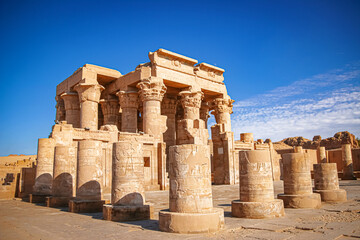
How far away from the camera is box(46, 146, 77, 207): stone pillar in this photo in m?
10.9

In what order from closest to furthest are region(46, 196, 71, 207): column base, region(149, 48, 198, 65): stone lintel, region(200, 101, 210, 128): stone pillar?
region(46, 196, 71, 207): column base, region(149, 48, 198, 65): stone lintel, region(200, 101, 210, 128): stone pillar

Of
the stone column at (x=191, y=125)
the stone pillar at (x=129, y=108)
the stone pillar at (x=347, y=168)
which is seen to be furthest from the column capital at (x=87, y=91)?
the stone pillar at (x=347, y=168)

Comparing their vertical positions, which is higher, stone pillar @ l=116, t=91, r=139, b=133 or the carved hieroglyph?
stone pillar @ l=116, t=91, r=139, b=133

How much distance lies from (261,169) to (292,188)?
203 centimetres

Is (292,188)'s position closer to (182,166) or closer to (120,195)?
(182,166)

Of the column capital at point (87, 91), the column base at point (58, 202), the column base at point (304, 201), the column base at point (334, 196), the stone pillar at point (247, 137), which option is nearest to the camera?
the column base at point (304, 201)

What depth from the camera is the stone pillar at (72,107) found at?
76.1 ft

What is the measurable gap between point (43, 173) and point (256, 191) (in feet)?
31.9

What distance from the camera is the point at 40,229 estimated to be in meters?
6.29

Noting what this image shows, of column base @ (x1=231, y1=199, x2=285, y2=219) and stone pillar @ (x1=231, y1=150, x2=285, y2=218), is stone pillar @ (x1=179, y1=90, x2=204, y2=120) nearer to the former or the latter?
stone pillar @ (x1=231, y1=150, x2=285, y2=218)

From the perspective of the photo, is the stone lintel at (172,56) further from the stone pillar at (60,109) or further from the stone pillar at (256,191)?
the stone pillar at (256,191)

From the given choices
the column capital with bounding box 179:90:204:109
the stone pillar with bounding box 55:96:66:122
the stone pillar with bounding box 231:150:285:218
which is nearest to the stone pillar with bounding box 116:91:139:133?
the column capital with bounding box 179:90:204:109

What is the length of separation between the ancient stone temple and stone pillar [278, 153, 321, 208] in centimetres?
562

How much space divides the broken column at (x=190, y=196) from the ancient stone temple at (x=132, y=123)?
4065 millimetres
